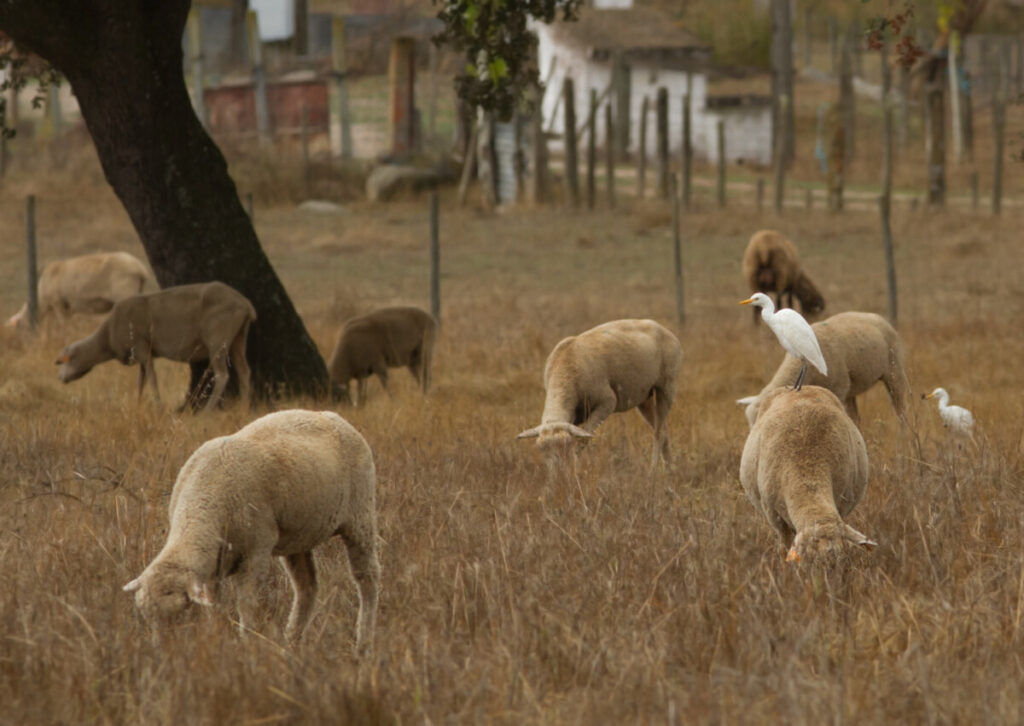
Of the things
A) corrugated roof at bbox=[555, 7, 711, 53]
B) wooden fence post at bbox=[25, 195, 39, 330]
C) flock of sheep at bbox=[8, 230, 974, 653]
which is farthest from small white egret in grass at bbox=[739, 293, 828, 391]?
corrugated roof at bbox=[555, 7, 711, 53]

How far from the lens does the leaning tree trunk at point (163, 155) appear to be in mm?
10672

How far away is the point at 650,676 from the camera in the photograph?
4637 mm

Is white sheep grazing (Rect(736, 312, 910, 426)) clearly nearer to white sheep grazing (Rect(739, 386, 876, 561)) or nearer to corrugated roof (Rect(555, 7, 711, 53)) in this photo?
white sheep grazing (Rect(739, 386, 876, 561))

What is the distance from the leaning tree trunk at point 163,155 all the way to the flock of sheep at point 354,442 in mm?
367

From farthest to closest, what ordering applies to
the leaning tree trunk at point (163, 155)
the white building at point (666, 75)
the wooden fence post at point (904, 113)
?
the white building at point (666, 75), the wooden fence post at point (904, 113), the leaning tree trunk at point (163, 155)

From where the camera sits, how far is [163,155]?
11000mm

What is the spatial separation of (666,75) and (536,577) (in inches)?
1486

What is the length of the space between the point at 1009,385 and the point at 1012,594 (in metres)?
7.09

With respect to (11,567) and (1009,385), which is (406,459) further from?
(1009,385)

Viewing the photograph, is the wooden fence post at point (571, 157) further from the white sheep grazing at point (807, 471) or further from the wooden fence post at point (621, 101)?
the white sheep grazing at point (807, 471)

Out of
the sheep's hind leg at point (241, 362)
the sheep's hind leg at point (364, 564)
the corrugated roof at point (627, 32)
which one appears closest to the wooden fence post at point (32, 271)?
the sheep's hind leg at point (241, 362)

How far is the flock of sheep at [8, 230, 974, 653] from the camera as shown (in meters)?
5.25

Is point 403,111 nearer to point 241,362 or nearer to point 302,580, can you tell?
point 241,362

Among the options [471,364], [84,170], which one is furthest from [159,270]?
[84,170]
